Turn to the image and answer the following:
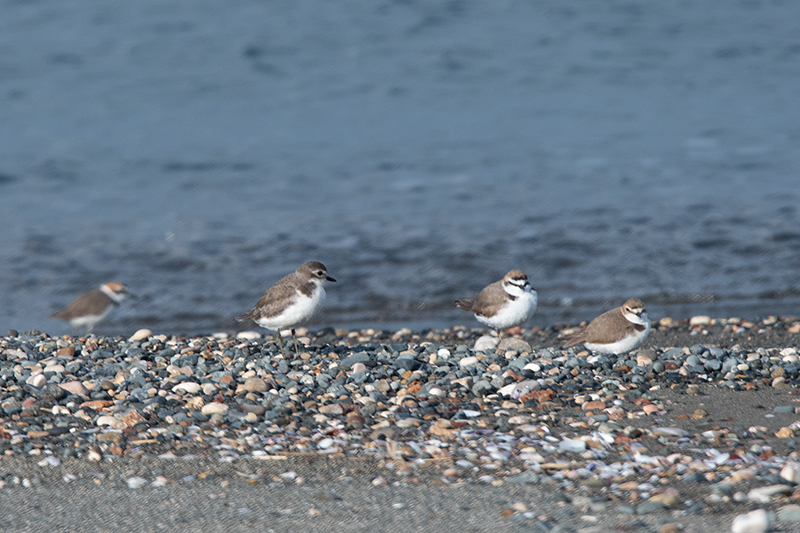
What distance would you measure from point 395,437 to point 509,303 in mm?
3155

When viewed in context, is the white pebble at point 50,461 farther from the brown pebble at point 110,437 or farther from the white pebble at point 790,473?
the white pebble at point 790,473

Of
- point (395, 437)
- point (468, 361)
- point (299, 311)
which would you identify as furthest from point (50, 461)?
point (468, 361)

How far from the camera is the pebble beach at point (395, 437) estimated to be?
4.50m

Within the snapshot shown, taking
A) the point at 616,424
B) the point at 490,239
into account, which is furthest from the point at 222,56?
the point at 616,424

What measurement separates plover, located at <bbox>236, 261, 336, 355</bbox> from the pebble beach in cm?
31

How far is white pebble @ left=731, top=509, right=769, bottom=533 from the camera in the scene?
13.5ft

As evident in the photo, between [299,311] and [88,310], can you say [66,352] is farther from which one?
[299,311]

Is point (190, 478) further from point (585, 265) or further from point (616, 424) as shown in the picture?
point (585, 265)

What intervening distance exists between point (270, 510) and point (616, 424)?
250 cm

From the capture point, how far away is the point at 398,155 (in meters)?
17.7

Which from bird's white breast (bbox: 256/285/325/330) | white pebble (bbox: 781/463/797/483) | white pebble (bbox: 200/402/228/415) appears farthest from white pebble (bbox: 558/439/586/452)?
bird's white breast (bbox: 256/285/325/330)

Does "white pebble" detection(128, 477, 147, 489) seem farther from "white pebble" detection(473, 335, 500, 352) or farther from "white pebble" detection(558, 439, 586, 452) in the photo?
"white pebble" detection(473, 335, 500, 352)

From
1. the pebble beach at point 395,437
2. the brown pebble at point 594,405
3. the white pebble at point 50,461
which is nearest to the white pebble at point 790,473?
the pebble beach at point 395,437

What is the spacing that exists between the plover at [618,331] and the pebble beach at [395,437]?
0.14 m
